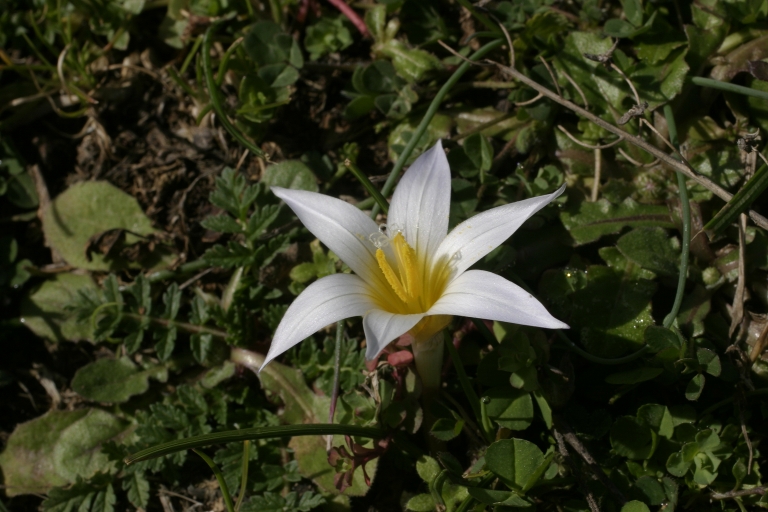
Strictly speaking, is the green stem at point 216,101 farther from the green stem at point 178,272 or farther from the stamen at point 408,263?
the stamen at point 408,263

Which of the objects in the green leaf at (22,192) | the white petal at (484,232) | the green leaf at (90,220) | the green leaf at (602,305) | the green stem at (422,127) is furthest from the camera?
the green leaf at (22,192)

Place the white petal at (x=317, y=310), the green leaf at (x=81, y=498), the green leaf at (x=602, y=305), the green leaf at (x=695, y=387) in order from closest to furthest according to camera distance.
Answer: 1. the white petal at (x=317, y=310)
2. the green leaf at (x=695, y=387)
3. the green leaf at (x=602, y=305)
4. the green leaf at (x=81, y=498)

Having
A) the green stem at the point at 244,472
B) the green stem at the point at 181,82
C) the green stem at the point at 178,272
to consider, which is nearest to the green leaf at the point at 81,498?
the green stem at the point at 244,472

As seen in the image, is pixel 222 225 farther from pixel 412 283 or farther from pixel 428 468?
pixel 428 468

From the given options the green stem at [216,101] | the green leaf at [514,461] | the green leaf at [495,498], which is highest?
the green stem at [216,101]

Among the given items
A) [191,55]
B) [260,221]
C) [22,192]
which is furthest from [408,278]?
[22,192]

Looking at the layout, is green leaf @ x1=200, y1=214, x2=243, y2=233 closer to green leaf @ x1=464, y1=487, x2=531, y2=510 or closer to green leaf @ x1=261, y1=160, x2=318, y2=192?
green leaf @ x1=261, y1=160, x2=318, y2=192

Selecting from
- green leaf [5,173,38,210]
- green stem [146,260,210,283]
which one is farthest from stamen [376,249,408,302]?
green leaf [5,173,38,210]

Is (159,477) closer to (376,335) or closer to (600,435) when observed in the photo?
(376,335)
